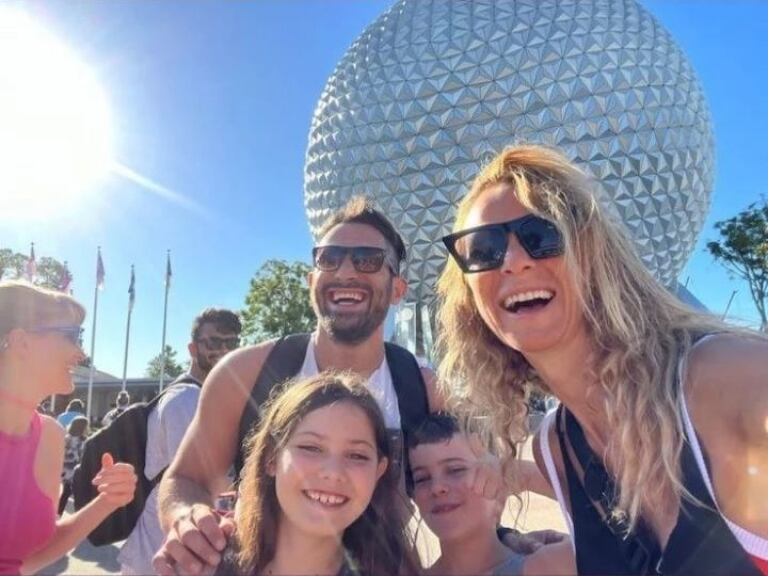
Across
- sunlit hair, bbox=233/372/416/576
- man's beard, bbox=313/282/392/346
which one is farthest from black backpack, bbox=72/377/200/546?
man's beard, bbox=313/282/392/346

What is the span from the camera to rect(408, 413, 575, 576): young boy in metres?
2.49

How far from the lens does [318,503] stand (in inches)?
84.9

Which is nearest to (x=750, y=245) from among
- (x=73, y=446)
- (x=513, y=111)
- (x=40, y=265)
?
(x=513, y=111)

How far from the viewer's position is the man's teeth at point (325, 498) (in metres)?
2.16

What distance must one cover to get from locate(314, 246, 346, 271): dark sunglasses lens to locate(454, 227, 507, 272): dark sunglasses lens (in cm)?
102

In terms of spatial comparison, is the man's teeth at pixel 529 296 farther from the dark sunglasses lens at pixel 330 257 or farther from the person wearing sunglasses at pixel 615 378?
the dark sunglasses lens at pixel 330 257

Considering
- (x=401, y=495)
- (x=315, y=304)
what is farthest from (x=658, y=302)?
(x=315, y=304)

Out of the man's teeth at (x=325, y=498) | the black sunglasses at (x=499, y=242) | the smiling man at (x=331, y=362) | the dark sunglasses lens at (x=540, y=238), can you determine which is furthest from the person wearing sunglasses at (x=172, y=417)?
the dark sunglasses lens at (x=540, y=238)

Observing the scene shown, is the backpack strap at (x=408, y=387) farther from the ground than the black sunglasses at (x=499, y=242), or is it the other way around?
the black sunglasses at (x=499, y=242)

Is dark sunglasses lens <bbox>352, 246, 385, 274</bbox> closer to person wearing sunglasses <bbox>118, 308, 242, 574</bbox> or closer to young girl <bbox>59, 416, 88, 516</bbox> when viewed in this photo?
person wearing sunglasses <bbox>118, 308, 242, 574</bbox>

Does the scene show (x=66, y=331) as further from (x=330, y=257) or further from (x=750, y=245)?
(x=750, y=245)

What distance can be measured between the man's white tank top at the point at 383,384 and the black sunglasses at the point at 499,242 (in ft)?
2.66

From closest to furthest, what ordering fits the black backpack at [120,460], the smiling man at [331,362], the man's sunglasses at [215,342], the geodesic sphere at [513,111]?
1. the smiling man at [331,362]
2. the black backpack at [120,460]
3. the man's sunglasses at [215,342]
4. the geodesic sphere at [513,111]

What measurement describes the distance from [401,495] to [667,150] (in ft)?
89.9
